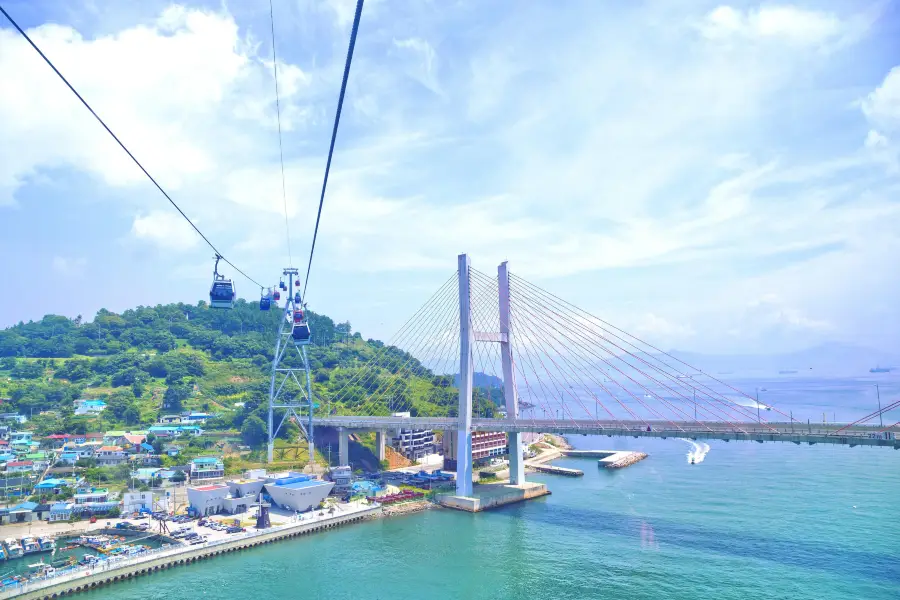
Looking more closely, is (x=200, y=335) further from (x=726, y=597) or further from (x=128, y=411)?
(x=726, y=597)

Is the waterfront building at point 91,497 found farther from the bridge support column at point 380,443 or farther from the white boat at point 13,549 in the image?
the bridge support column at point 380,443

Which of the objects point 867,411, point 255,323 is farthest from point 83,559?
point 867,411

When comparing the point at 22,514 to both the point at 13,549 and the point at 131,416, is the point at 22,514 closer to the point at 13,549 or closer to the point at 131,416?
the point at 13,549

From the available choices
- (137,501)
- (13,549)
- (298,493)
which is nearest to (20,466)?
(137,501)

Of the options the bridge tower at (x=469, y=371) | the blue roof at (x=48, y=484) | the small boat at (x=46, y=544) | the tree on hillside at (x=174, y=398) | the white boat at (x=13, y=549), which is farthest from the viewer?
the tree on hillside at (x=174, y=398)

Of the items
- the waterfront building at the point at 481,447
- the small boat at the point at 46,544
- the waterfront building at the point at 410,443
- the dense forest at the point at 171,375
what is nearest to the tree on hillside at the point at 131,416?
the dense forest at the point at 171,375

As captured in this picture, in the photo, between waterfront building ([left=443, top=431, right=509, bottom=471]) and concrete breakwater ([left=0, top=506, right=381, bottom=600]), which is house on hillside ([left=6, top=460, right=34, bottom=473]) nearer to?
concrete breakwater ([left=0, top=506, right=381, bottom=600])
